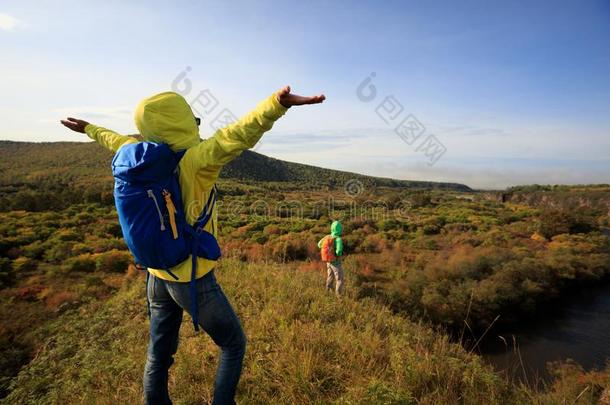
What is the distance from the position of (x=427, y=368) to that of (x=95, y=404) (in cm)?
273

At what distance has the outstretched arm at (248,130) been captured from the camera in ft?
5.23

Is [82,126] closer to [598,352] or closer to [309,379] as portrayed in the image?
[309,379]

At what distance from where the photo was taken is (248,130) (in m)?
1.61

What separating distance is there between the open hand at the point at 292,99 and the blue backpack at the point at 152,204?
1.96ft

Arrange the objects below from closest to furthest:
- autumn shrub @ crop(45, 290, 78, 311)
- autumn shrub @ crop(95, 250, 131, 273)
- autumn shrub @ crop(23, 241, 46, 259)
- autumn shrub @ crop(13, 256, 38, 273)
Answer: autumn shrub @ crop(45, 290, 78, 311) < autumn shrub @ crop(95, 250, 131, 273) < autumn shrub @ crop(13, 256, 38, 273) < autumn shrub @ crop(23, 241, 46, 259)

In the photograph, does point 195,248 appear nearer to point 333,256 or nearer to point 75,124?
point 75,124

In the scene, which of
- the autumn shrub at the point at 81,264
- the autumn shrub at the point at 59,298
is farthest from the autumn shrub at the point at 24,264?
the autumn shrub at the point at 59,298

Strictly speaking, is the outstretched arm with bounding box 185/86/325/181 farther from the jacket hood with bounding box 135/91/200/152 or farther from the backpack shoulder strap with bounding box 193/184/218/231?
the backpack shoulder strap with bounding box 193/184/218/231

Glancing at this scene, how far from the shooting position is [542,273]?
19.2m

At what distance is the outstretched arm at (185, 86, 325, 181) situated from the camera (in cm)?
159

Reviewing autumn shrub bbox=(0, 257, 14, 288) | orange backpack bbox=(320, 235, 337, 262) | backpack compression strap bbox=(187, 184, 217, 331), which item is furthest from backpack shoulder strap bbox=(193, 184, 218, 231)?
autumn shrub bbox=(0, 257, 14, 288)

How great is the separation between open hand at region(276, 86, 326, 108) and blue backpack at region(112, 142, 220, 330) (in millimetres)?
598

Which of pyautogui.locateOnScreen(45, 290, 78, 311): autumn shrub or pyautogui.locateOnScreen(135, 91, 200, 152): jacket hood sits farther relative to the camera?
pyautogui.locateOnScreen(45, 290, 78, 311): autumn shrub

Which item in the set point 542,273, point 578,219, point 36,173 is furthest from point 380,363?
point 36,173
